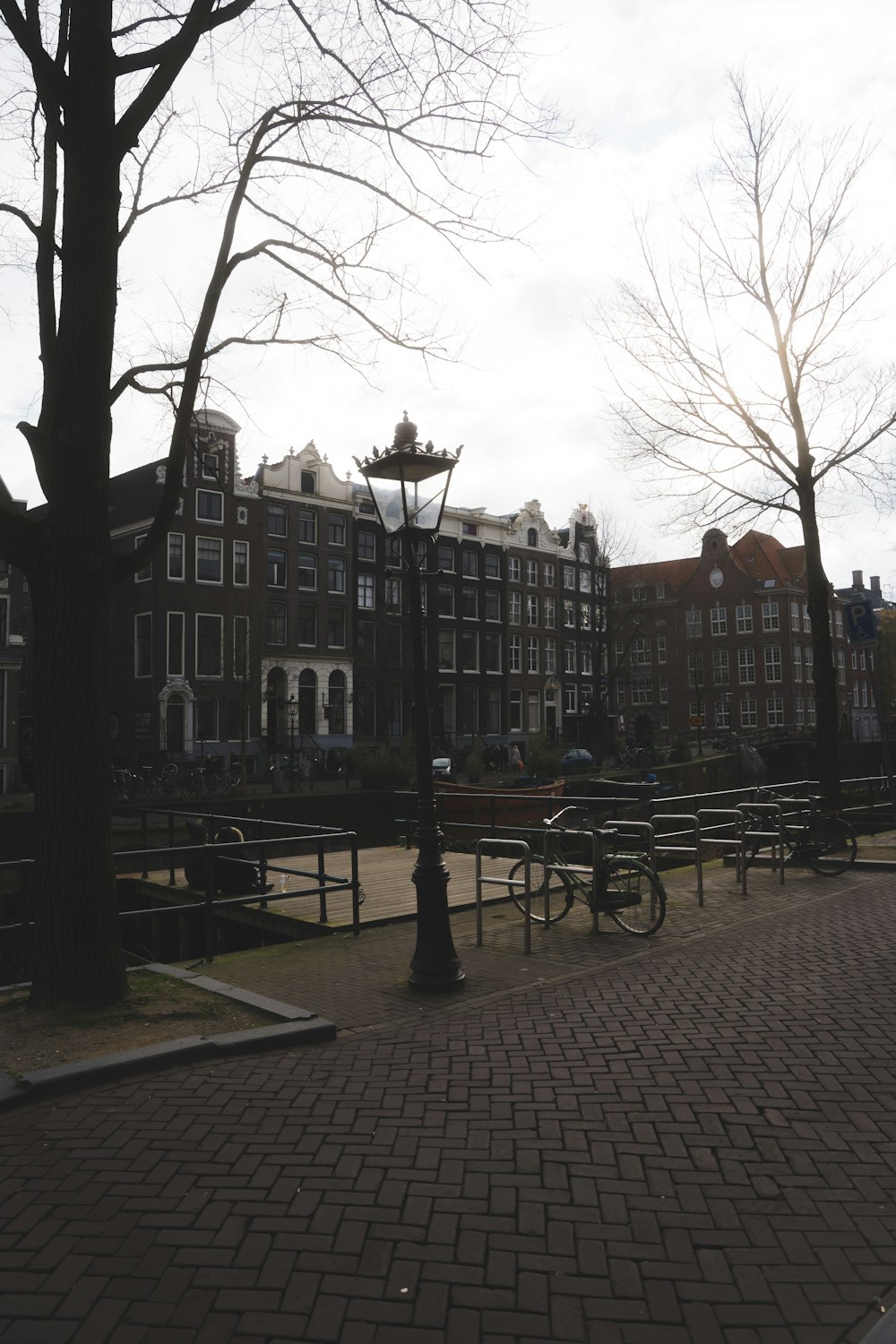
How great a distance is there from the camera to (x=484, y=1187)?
384cm

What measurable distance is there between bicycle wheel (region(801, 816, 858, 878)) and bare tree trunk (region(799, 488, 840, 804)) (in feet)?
6.65

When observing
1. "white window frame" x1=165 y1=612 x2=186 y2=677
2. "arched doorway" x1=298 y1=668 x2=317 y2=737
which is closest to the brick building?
"arched doorway" x1=298 y1=668 x2=317 y2=737

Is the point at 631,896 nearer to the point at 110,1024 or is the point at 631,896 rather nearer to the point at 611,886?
the point at 611,886

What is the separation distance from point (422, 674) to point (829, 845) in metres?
8.07

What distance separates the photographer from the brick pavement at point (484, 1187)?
3.04m

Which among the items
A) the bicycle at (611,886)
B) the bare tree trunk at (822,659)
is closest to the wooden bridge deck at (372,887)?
the bicycle at (611,886)

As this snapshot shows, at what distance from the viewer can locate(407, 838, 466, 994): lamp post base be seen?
7062 mm

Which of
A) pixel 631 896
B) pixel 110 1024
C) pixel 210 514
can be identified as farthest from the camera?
pixel 210 514

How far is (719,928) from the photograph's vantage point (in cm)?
938

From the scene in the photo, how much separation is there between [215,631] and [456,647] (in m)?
16.8

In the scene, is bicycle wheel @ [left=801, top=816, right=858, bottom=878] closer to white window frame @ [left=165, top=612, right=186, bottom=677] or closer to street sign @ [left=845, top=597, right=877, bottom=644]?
street sign @ [left=845, top=597, right=877, bottom=644]

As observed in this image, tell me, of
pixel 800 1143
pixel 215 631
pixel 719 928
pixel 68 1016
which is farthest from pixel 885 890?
pixel 215 631

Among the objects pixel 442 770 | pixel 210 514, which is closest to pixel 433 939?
pixel 442 770

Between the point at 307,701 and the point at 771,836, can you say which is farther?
the point at 307,701
